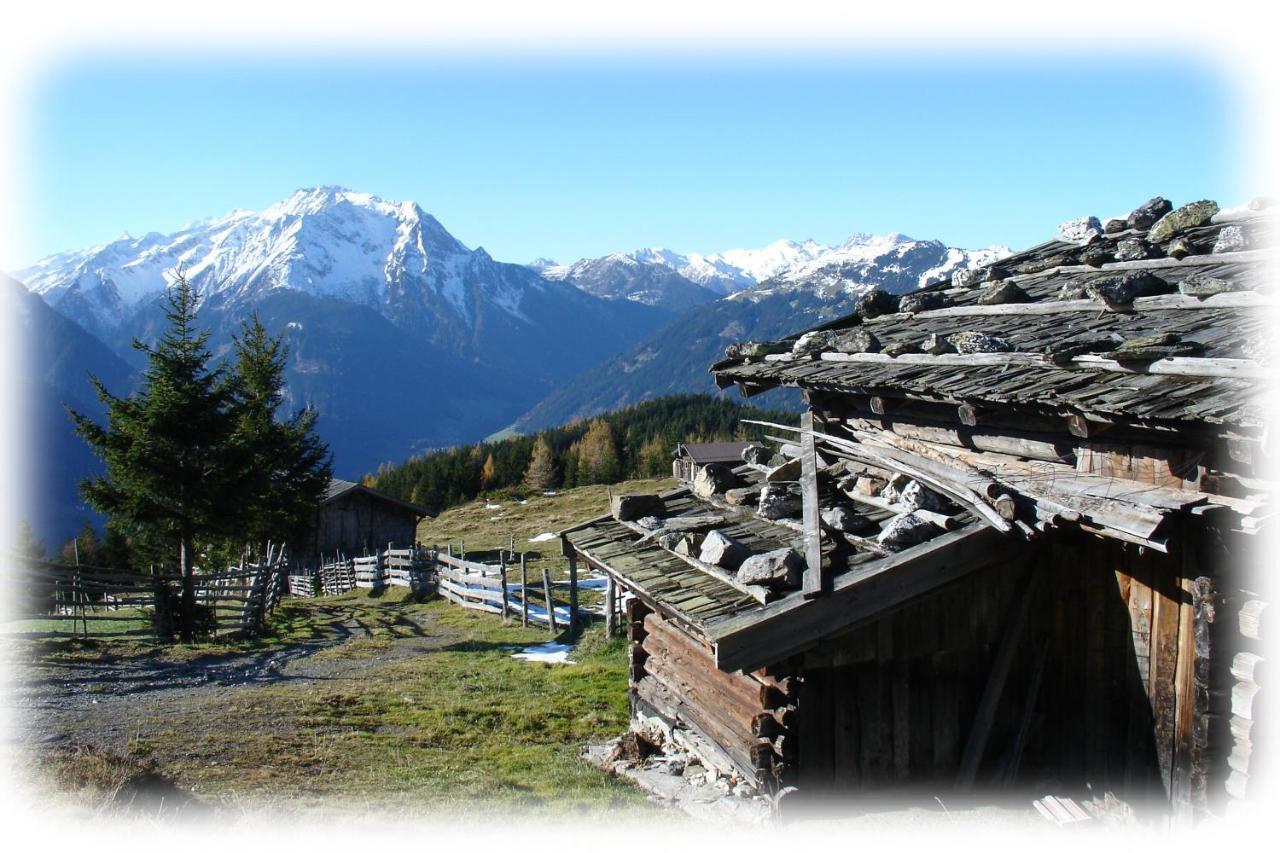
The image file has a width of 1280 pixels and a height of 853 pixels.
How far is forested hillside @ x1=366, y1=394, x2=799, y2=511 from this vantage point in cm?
8738

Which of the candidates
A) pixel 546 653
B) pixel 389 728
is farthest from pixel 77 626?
pixel 389 728

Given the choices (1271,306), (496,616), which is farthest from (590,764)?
(496,616)

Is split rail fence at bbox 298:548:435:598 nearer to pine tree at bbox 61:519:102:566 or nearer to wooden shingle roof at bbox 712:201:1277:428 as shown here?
wooden shingle roof at bbox 712:201:1277:428

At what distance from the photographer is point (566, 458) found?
9075 centimetres

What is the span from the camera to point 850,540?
25.0 ft

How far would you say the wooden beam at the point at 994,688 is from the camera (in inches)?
301

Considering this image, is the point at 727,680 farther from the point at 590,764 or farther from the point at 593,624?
the point at 593,624

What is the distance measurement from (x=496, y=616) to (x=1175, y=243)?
1947 cm

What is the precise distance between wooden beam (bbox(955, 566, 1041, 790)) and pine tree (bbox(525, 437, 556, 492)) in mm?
78184

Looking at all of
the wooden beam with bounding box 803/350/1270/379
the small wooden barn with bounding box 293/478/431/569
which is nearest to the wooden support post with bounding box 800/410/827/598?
the wooden beam with bounding box 803/350/1270/379

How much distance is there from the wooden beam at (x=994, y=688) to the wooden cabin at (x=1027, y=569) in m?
0.02

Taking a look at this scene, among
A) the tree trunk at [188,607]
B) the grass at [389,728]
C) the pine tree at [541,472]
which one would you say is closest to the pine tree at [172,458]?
the tree trunk at [188,607]

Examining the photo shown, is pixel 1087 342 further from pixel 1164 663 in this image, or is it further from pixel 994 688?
pixel 994 688

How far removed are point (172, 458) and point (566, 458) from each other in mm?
68725
